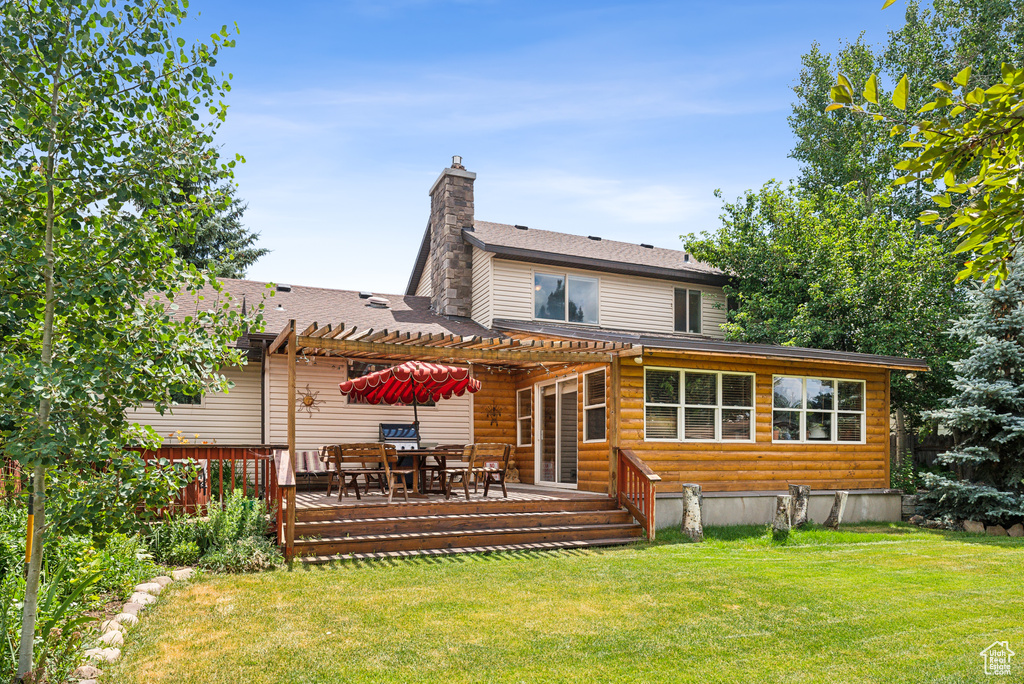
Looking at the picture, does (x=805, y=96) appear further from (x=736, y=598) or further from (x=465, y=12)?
(x=736, y=598)

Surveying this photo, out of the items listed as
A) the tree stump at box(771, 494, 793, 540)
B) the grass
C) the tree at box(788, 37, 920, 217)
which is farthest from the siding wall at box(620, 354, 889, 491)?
the tree at box(788, 37, 920, 217)

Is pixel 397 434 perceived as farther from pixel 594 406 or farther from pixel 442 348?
pixel 442 348

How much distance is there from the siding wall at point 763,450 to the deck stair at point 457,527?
56.2 inches

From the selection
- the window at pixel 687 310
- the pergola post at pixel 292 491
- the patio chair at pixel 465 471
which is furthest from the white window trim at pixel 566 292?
the pergola post at pixel 292 491

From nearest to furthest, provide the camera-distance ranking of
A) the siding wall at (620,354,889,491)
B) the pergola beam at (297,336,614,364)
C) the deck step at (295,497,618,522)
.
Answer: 1. the deck step at (295,497,618,522)
2. the pergola beam at (297,336,614,364)
3. the siding wall at (620,354,889,491)

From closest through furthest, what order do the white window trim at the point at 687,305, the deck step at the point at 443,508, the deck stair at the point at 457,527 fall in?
the deck stair at the point at 457,527
the deck step at the point at 443,508
the white window trim at the point at 687,305

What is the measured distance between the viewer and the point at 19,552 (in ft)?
17.8

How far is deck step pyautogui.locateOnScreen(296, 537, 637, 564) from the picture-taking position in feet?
27.3

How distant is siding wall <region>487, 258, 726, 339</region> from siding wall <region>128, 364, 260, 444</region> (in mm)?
5055

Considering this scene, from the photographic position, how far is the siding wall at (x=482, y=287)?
15734 mm

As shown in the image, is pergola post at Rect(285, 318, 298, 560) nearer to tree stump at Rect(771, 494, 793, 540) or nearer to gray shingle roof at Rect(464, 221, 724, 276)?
tree stump at Rect(771, 494, 793, 540)

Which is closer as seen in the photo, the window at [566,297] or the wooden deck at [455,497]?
the wooden deck at [455,497]

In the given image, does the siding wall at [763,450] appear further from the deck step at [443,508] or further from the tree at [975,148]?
the tree at [975,148]

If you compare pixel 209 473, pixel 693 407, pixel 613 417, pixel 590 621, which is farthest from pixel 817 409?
pixel 209 473
